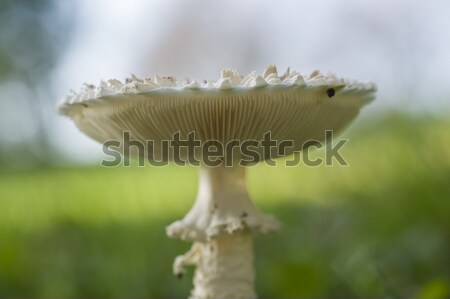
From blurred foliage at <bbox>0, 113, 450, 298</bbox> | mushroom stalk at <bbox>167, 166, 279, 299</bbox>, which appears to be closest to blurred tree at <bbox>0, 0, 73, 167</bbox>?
blurred foliage at <bbox>0, 113, 450, 298</bbox>

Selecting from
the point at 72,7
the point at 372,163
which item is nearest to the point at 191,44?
the point at 72,7

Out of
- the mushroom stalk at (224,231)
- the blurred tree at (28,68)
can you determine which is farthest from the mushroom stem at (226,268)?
the blurred tree at (28,68)

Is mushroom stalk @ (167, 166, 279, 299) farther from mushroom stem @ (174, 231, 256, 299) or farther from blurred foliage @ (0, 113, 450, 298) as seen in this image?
blurred foliage @ (0, 113, 450, 298)

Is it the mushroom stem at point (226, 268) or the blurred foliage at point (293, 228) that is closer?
the mushroom stem at point (226, 268)

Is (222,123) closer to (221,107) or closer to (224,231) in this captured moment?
(221,107)

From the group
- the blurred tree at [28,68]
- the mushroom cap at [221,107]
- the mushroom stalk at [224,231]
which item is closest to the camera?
the mushroom cap at [221,107]

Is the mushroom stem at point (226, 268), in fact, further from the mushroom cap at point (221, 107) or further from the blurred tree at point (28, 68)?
the blurred tree at point (28, 68)

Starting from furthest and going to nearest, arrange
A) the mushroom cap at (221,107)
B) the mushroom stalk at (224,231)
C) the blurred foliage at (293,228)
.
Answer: the blurred foliage at (293,228), the mushroom stalk at (224,231), the mushroom cap at (221,107)

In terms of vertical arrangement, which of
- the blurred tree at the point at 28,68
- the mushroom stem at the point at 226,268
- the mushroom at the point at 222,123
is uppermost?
the blurred tree at the point at 28,68
